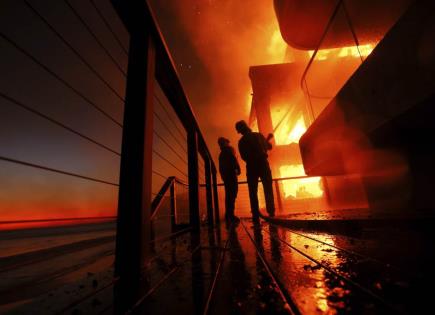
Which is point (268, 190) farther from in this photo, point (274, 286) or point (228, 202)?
point (274, 286)

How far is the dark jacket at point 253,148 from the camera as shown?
9.68 feet

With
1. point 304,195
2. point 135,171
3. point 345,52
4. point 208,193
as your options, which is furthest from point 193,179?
point 304,195

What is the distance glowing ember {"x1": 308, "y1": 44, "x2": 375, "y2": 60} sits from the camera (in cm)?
161

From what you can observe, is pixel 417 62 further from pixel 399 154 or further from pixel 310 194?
pixel 310 194

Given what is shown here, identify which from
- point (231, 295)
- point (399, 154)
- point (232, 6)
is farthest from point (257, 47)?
point (231, 295)

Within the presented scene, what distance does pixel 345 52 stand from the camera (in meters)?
1.95

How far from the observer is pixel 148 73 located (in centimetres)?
82

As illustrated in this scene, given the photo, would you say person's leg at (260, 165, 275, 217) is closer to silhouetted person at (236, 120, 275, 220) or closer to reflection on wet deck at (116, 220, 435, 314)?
silhouetted person at (236, 120, 275, 220)

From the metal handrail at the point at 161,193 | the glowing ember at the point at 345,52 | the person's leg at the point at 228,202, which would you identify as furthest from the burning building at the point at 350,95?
the metal handrail at the point at 161,193

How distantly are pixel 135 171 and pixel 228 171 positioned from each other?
280 centimetres

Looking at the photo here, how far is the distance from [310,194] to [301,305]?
233 inches

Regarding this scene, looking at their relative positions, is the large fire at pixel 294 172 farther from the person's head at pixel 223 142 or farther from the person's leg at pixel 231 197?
the person's leg at pixel 231 197

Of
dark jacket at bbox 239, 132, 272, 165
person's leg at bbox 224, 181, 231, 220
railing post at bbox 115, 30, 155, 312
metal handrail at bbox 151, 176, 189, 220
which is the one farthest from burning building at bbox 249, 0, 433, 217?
metal handrail at bbox 151, 176, 189, 220

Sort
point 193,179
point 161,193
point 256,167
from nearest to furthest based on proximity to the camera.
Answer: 1. point 193,179
2. point 161,193
3. point 256,167
